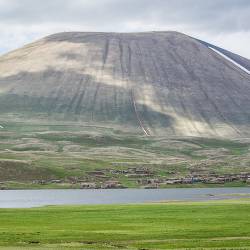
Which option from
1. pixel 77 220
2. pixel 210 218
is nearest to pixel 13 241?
pixel 77 220

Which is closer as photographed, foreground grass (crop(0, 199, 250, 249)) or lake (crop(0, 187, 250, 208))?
foreground grass (crop(0, 199, 250, 249))

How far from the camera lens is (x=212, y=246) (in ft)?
187

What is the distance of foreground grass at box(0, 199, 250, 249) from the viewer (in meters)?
58.9

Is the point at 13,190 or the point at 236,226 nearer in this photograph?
the point at 236,226

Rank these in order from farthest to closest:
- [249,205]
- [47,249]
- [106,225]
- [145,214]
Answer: [249,205]
[145,214]
[106,225]
[47,249]

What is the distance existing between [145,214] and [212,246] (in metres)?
34.3

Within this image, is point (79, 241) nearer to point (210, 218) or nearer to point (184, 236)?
point (184, 236)

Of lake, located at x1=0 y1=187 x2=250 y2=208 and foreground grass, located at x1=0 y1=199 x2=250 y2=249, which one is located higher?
foreground grass, located at x1=0 y1=199 x2=250 y2=249

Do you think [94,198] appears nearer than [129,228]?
No

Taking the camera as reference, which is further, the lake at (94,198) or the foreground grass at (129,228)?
the lake at (94,198)

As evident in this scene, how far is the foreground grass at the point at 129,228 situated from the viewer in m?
58.9

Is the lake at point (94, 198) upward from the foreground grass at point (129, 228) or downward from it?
downward

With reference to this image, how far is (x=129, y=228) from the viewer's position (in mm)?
72250

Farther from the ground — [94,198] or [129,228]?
[129,228]
